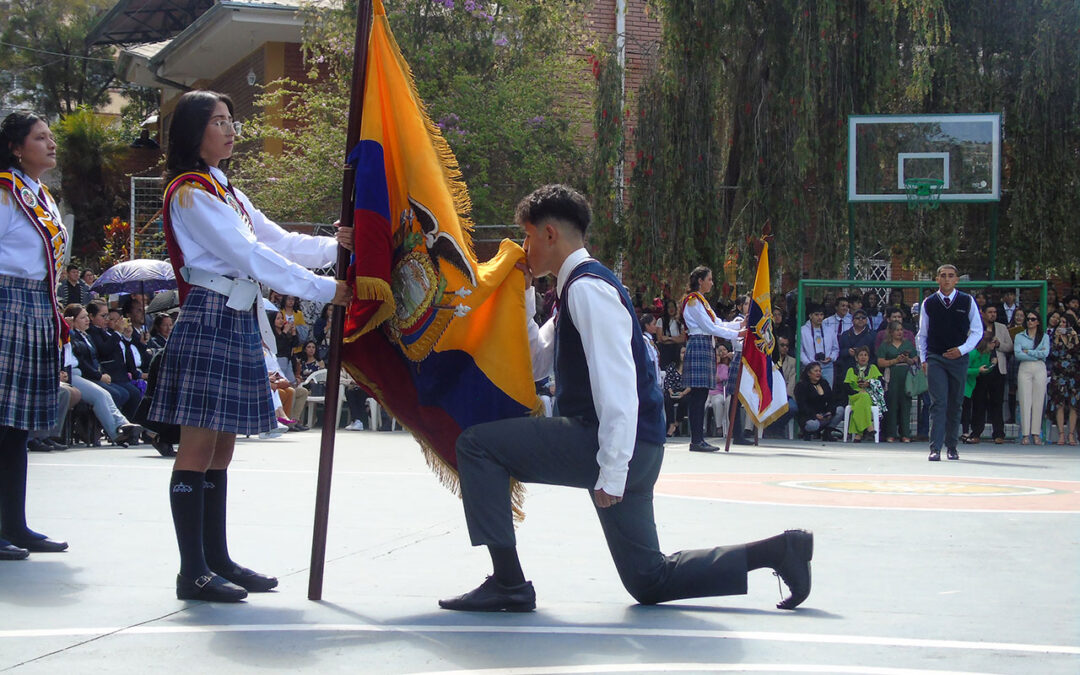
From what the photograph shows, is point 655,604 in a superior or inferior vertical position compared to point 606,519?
inferior

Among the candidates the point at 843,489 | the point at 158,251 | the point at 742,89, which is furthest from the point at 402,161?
the point at 158,251

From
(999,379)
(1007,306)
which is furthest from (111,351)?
(1007,306)

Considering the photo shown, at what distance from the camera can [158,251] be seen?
24.8 meters

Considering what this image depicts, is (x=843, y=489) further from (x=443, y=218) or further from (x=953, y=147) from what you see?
(x=953, y=147)

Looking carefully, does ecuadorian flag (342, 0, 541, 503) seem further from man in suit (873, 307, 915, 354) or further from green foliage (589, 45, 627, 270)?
green foliage (589, 45, 627, 270)

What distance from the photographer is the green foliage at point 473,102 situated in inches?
886

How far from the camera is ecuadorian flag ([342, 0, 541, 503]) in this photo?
533 centimetres

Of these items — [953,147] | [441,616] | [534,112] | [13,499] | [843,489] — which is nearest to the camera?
[441,616]

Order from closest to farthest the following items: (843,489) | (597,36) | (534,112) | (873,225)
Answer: (843,489), (873,225), (534,112), (597,36)

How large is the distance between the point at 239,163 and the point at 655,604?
22.8m

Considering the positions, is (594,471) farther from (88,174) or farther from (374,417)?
(88,174)

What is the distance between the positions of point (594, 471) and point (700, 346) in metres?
10.1

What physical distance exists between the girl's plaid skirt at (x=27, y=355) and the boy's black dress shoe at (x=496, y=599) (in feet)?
8.17

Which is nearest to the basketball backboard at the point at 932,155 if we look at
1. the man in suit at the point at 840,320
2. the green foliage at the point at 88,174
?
the man in suit at the point at 840,320
